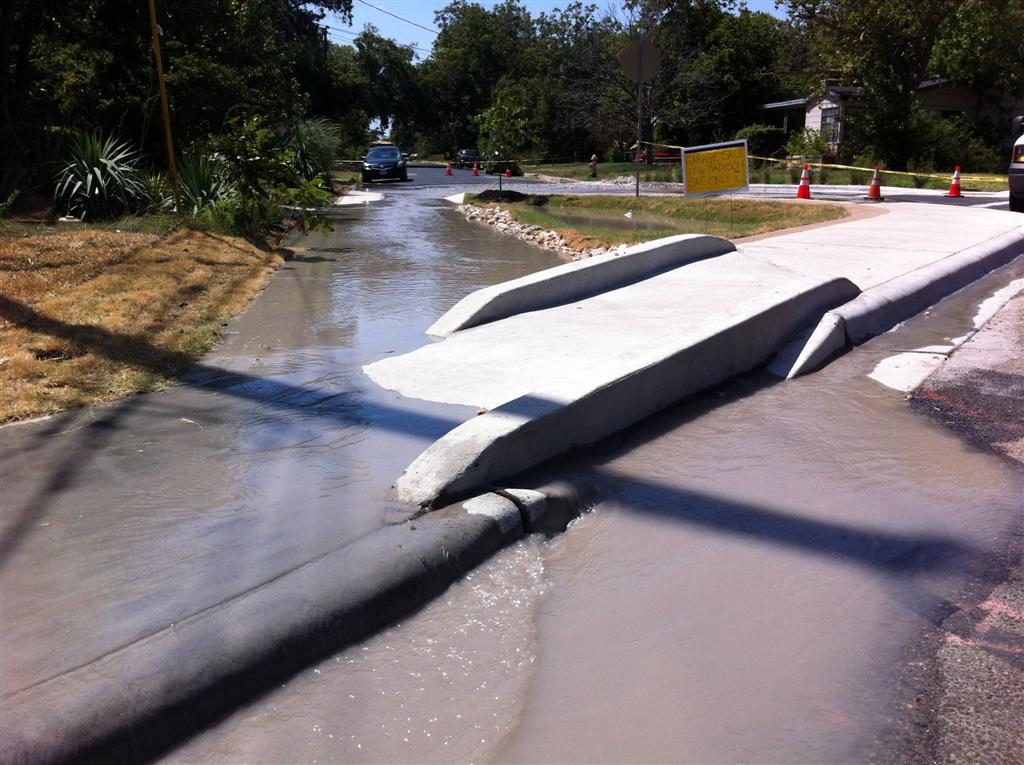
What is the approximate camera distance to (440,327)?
782 cm

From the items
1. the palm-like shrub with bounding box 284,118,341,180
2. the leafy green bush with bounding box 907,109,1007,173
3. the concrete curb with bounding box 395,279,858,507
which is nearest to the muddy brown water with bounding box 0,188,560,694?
the concrete curb with bounding box 395,279,858,507

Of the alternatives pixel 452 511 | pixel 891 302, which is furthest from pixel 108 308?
pixel 891 302

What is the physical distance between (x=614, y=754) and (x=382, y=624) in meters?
1.05

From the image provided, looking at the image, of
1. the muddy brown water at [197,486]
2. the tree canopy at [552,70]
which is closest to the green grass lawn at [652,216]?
the tree canopy at [552,70]

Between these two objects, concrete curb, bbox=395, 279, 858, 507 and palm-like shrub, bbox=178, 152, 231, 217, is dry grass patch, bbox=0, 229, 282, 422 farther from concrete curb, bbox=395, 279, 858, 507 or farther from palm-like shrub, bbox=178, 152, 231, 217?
concrete curb, bbox=395, 279, 858, 507

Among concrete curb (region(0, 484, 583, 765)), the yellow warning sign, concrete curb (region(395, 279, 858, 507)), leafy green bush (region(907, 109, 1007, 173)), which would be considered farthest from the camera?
leafy green bush (region(907, 109, 1007, 173))

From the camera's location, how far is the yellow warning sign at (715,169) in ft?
43.0

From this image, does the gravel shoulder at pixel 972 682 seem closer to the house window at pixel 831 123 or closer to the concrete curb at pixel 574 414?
the concrete curb at pixel 574 414

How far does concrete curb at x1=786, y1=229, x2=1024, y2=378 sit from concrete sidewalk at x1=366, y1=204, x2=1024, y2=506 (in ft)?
0.06

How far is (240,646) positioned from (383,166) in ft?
120

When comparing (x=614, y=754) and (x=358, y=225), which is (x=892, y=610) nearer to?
(x=614, y=754)

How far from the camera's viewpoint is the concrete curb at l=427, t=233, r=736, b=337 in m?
7.93

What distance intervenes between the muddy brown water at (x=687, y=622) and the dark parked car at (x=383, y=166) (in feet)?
113

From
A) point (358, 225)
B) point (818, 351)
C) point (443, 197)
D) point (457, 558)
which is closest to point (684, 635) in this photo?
point (457, 558)
